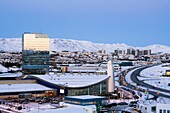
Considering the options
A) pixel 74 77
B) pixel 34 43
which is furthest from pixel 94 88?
pixel 34 43

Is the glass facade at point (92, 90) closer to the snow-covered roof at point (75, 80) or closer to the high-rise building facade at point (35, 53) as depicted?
the snow-covered roof at point (75, 80)

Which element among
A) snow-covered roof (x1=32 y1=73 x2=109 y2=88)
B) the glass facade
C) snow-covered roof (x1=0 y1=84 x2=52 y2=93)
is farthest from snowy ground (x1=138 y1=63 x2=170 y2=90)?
snow-covered roof (x1=0 y1=84 x2=52 y2=93)

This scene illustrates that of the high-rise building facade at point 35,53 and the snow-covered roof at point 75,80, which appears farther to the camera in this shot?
the high-rise building facade at point 35,53

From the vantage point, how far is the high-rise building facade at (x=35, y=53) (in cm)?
4266

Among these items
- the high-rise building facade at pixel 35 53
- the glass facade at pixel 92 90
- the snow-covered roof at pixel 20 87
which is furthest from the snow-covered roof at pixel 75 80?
the high-rise building facade at pixel 35 53

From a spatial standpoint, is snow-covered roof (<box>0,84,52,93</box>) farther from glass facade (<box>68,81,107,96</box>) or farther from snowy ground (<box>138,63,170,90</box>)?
snowy ground (<box>138,63,170,90</box>)

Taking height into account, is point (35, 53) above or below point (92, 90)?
above

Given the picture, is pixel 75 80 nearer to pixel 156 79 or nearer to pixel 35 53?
pixel 35 53

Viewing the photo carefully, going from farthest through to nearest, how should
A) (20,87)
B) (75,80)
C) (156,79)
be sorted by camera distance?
1. (156,79)
2. (75,80)
3. (20,87)

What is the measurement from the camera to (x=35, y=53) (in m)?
44.8

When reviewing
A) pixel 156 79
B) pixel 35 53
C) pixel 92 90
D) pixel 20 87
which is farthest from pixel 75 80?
pixel 156 79

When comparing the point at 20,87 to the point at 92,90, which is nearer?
the point at 20,87

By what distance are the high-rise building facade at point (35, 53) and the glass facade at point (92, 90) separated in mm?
11007

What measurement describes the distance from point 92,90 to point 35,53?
14.2 m
